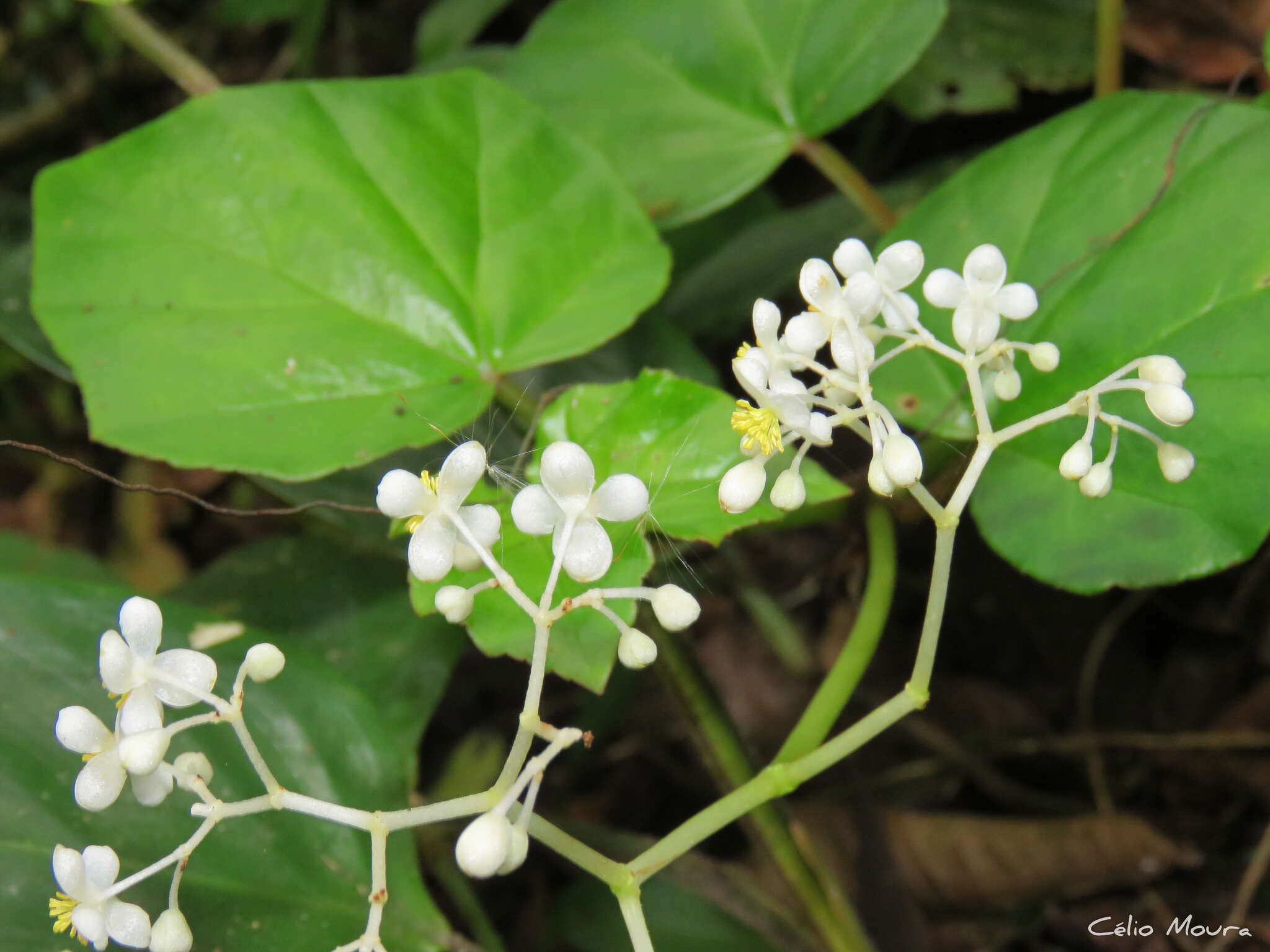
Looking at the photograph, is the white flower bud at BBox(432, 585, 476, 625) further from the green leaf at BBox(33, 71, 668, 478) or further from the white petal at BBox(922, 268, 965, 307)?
the white petal at BBox(922, 268, 965, 307)

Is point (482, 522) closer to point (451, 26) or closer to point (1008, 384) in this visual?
point (1008, 384)

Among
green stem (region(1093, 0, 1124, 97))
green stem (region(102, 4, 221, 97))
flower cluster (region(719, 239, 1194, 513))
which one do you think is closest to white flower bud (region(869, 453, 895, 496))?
flower cluster (region(719, 239, 1194, 513))

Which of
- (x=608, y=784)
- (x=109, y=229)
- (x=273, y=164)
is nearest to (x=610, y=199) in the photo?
(x=273, y=164)

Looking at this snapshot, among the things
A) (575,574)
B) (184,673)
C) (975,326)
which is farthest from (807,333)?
(184,673)

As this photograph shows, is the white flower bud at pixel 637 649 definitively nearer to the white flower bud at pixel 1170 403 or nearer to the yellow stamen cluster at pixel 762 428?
the yellow stamen cluster at pixel 762 428

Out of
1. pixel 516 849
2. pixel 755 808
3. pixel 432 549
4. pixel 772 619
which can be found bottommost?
pixel 772 619
